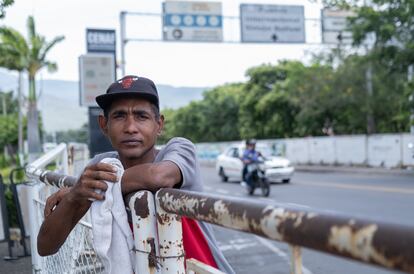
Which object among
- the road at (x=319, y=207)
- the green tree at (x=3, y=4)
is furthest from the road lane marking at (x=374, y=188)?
the green tree at (x=3, y=4)

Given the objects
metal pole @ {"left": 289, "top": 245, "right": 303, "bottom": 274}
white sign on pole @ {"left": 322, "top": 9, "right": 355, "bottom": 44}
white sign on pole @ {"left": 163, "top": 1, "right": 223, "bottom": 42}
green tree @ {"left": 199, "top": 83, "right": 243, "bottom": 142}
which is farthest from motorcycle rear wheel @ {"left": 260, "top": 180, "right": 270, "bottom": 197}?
green tree @ {"left": 199, "top": 83, "right": 243, "bottom": 142}

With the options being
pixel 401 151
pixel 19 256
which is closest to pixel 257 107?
pixel 401 151

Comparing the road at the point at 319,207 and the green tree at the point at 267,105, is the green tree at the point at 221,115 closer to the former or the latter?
the green tree at the point at 267,105

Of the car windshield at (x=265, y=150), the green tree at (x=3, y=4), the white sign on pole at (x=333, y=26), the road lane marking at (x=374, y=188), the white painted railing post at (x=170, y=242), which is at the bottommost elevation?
the road lane marking at (x=374, y=188)

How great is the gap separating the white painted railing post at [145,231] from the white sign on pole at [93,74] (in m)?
10.5

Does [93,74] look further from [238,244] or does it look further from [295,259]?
[295,259]

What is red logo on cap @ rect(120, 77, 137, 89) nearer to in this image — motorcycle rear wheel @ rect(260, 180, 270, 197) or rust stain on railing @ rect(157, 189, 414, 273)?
rust stain on railing @ rect(157, 189, 414, 273)

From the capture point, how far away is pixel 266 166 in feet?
61.5

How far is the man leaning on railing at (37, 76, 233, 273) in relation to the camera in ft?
5.81

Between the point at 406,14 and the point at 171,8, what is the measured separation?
319 inches

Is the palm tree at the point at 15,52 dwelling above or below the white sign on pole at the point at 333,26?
above

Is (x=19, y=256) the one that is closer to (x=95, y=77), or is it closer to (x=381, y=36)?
(x=95, y=77)

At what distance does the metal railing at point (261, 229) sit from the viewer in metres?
0.83

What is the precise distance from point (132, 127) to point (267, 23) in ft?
63.7
